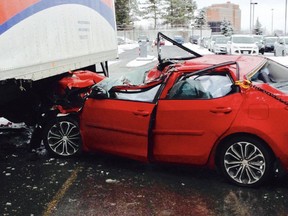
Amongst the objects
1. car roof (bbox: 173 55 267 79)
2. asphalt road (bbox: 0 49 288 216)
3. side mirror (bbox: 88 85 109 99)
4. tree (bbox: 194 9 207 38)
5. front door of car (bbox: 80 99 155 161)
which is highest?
tree (bbox: 194 9 207 38)

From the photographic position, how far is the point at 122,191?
5.12 metres

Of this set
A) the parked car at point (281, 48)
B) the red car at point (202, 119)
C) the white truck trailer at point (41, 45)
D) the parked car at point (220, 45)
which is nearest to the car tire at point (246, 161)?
the red car at point (202, 119)

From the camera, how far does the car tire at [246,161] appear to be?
4.92 meters

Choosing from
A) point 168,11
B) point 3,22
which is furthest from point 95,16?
point 168,11

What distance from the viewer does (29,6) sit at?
5703mm

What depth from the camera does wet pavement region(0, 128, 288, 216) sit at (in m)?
4.56

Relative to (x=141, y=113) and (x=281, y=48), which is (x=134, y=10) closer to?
(x=281, y=48)

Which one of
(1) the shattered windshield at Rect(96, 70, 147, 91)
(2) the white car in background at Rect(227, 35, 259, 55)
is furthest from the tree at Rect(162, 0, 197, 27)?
(1) the shattered windshield at Rect(96, 70, 147, 91)

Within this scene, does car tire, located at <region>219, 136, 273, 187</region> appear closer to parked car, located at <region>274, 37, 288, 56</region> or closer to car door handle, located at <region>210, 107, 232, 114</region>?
car door handle, located at <region>210, 107, 232, 114</region>

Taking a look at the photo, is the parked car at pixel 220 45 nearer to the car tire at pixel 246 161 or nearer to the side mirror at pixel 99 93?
the side mirror at pixel 99 93

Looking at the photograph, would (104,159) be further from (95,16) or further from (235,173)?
(95,16)

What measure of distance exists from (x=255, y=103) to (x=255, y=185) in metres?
0.97

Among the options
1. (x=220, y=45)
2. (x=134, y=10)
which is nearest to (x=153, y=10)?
(x=134, y=10)

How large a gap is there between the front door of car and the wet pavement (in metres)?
0.35
